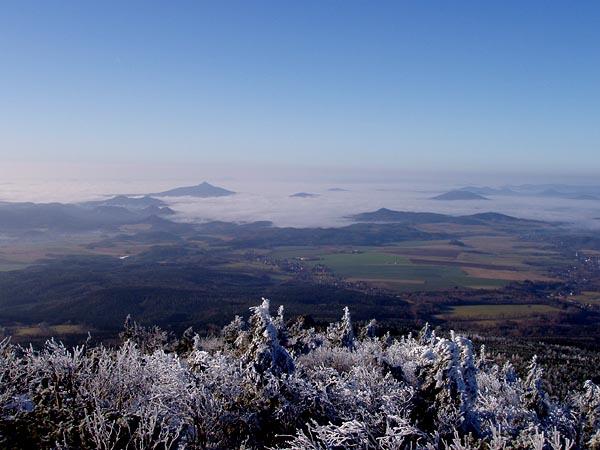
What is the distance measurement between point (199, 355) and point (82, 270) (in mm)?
154235

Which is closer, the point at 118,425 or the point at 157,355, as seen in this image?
the point at 118,425

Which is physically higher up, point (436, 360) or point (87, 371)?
point (436, 360)

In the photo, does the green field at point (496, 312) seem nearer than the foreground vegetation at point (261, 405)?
No

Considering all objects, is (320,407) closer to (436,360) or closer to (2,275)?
(436,360)

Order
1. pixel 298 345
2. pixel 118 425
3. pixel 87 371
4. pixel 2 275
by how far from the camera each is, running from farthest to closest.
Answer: pixel 2 275, pixel 298 345, pixel 87 371, pixel 118 425

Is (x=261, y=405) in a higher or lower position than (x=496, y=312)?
higher

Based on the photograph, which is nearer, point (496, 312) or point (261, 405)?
point (261, 405)

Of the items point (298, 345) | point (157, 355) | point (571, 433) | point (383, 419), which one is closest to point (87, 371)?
point (157, 355)

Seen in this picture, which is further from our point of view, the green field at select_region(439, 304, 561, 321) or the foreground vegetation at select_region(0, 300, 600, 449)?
the green field at select_region(439, 304, 561, 321)

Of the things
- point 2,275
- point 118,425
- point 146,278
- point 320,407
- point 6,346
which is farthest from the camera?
point 146,278

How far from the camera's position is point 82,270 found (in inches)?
6176

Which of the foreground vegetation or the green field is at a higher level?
the foreground vegetation

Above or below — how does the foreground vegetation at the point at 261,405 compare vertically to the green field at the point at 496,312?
above

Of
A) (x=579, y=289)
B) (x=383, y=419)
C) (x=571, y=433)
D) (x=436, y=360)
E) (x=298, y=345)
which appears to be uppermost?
(x=436, y=360)
